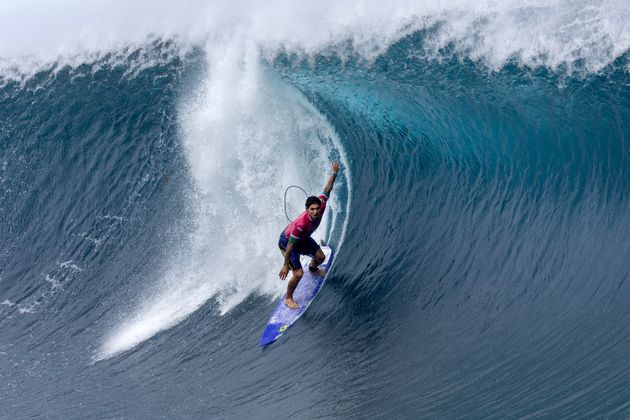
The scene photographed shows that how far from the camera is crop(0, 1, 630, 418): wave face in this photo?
29.8 ft

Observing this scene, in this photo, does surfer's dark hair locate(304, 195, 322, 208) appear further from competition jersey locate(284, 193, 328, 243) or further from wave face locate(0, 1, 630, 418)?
wave face locate(0, 1, 630, 418)

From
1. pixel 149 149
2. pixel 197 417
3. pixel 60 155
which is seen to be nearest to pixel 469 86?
pixel 149 149

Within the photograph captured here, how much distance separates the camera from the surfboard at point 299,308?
10.3 metres

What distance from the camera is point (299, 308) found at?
10586 millimetres

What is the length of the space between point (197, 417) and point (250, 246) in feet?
10.9

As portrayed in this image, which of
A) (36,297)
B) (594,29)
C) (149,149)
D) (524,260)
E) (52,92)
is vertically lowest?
(524,260)

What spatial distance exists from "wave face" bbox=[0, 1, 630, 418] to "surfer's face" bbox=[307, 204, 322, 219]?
1729mm

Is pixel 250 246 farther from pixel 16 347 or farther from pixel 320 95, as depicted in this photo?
pixel 16 347

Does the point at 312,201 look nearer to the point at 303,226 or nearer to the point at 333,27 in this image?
the point at 303,226

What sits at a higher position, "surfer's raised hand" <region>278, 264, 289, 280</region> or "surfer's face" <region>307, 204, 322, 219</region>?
"surfer's face" <region>307, 204, 322, 219</region>

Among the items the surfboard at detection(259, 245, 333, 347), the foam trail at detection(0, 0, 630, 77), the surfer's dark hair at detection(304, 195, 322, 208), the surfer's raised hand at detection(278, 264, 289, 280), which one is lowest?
the surfboard at detection(259, 245, 333, 347)

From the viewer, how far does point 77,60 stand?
17.1m

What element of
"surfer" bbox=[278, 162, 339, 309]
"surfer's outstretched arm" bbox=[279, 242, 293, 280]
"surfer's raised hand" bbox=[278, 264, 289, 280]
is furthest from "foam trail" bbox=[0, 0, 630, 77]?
"surfer's raised hand" bbox=[278, 264, 289, 280]

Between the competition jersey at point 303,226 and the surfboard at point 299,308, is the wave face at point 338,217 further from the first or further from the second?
the competition jersey at point 303,226
